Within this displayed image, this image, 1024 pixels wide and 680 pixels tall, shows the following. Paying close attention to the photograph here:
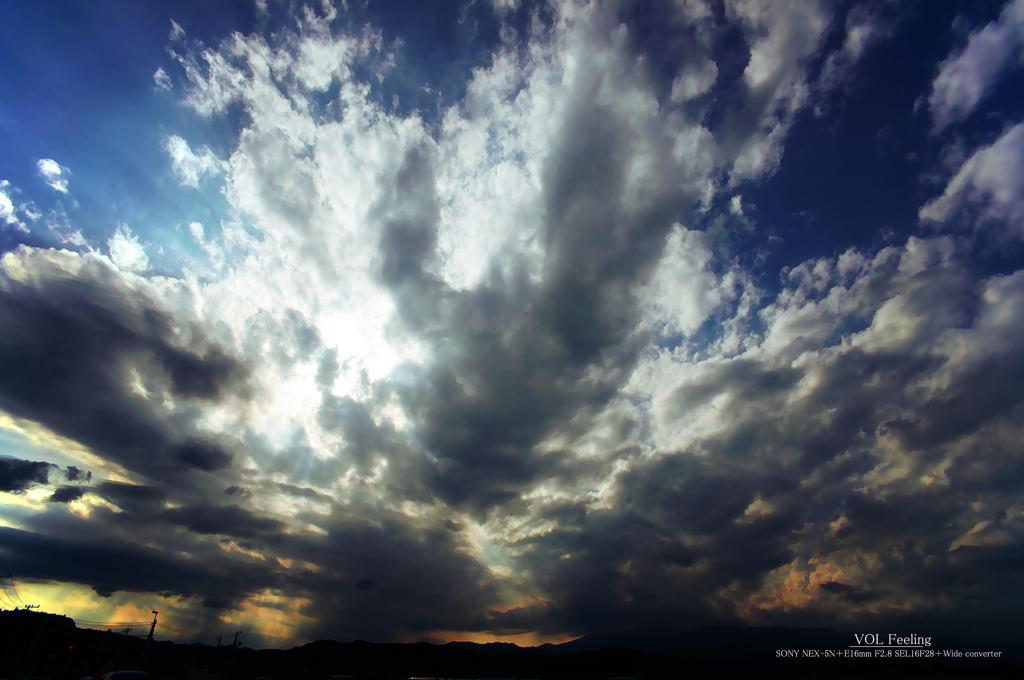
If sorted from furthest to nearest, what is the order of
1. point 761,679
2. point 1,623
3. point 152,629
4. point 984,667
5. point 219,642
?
1. point 1,623
2. point 761,679
3. point 984,667
4. point 219,642
5. point 152,629

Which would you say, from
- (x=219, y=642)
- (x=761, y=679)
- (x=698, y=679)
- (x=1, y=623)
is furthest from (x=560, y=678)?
(x=1, y=623)

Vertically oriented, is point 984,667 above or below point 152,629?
below

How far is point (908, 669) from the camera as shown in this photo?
15350cm

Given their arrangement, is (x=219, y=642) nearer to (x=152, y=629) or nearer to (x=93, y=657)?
(x=152, y=629)

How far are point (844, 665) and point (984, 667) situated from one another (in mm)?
47065

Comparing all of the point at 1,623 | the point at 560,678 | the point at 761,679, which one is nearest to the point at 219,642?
the point at 1,623

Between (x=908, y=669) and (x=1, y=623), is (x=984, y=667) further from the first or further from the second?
(x=1, y=623)

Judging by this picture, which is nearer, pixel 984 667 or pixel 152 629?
pixel 152 629

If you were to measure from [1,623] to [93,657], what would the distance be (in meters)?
38.6

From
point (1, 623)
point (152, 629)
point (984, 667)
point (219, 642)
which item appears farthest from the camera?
point (1, 623)

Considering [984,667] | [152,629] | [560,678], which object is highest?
[152,629]

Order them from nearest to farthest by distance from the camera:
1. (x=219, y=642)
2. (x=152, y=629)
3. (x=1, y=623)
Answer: (x=152, y=629) → (x=219, y=642) → (x=1, y=623)

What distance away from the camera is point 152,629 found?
117375 millimetres

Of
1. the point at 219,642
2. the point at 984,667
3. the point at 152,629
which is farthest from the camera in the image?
the point at 984,667
